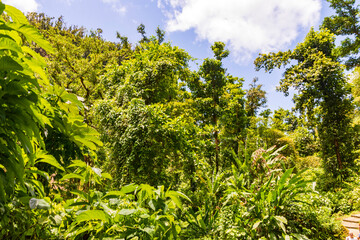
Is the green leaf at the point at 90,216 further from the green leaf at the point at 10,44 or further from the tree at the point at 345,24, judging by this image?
the tree at the point at 345,24

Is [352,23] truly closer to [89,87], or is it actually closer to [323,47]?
[323,47]

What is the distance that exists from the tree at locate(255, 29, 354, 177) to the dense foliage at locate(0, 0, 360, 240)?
6 centimetres

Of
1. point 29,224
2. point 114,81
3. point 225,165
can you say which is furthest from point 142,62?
point 225,165

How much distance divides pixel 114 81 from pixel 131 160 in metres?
3.47

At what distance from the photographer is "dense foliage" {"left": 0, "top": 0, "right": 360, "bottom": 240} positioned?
0.80 metres

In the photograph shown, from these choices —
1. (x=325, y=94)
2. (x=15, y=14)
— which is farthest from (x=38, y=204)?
(x=325, y=94)

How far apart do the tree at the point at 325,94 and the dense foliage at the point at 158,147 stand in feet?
0.19

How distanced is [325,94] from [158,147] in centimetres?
1103

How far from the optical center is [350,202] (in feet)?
26.6

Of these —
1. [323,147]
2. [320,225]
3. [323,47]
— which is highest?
[323,47]

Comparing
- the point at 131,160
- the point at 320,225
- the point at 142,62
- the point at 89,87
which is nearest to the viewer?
the point at 320,225

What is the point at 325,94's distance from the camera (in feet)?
36.8

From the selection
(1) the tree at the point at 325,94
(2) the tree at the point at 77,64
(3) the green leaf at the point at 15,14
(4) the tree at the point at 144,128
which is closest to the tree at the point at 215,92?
(1) the tree at the point at 325,94

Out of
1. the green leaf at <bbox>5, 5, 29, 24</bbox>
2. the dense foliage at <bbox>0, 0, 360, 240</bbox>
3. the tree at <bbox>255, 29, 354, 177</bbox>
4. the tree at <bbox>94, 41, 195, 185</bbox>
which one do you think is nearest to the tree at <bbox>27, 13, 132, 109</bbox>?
the dense foliage at <bbox>0, 0, 360, 240</bbox>
